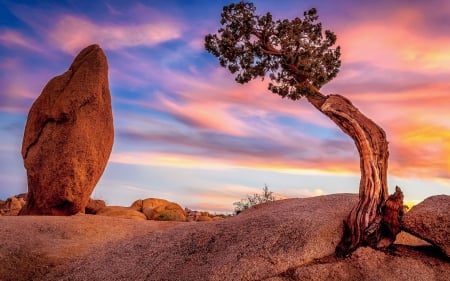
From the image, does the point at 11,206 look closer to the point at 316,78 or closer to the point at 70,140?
the point at 70,140

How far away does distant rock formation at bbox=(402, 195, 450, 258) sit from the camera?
39.6ft

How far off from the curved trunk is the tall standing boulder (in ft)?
41.0

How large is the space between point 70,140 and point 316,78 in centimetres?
1174

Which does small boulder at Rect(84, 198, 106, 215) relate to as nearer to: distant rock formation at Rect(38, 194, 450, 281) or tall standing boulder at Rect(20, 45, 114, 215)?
tall standing boulder at Rect(20, 45, 114, 215)

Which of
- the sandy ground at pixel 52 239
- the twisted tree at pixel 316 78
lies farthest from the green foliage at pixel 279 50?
the sandy ground at pixel 52 239

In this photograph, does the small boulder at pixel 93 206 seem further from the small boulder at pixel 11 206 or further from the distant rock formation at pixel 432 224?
the distant rock formation at pixel 432 224

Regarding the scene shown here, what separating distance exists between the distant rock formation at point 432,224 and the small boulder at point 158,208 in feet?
61.7

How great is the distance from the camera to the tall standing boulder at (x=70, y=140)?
22156 millimetres

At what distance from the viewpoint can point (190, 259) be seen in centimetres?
1309

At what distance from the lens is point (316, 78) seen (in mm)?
14422

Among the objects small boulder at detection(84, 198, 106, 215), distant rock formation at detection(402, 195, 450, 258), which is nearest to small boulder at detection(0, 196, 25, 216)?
small boulder at detection(84, 198, 106, 215)

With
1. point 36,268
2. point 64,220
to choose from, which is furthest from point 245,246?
point 64,220

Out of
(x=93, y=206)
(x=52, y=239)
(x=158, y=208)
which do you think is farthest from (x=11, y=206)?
(x=52, y=239)

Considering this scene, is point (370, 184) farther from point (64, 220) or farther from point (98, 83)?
point (98, 83)
